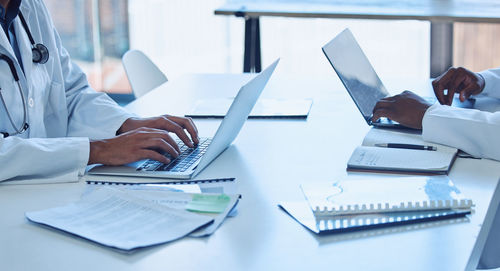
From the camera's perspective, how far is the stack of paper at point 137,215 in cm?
94

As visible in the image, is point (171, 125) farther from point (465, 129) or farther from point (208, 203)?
point (465, 129)

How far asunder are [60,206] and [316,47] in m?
3.56

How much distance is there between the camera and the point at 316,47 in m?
A: 4.49

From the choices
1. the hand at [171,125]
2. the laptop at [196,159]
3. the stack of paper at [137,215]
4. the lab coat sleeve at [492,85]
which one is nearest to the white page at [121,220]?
the stack of paper at [137,215]

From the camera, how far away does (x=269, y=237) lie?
96 cm

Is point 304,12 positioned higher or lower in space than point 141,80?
higher

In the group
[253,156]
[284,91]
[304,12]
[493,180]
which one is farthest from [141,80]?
[493,180]

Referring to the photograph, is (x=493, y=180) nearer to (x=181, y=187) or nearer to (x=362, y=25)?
(x=181, y=187)

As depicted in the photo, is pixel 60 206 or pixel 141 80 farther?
pixel 141 80

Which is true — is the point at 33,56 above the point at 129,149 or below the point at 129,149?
above

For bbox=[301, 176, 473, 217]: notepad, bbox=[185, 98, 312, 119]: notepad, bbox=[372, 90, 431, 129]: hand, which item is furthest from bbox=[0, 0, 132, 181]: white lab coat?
bbox=[372, 90, 431, 129]: hand

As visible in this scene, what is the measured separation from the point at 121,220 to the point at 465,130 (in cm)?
74

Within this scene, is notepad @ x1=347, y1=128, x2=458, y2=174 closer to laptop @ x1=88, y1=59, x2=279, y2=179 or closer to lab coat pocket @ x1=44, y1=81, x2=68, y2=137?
laptop @ x1=88, y1=59, x2=279, y2=179

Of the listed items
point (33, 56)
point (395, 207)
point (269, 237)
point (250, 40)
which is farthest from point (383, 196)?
point (250, 40)
